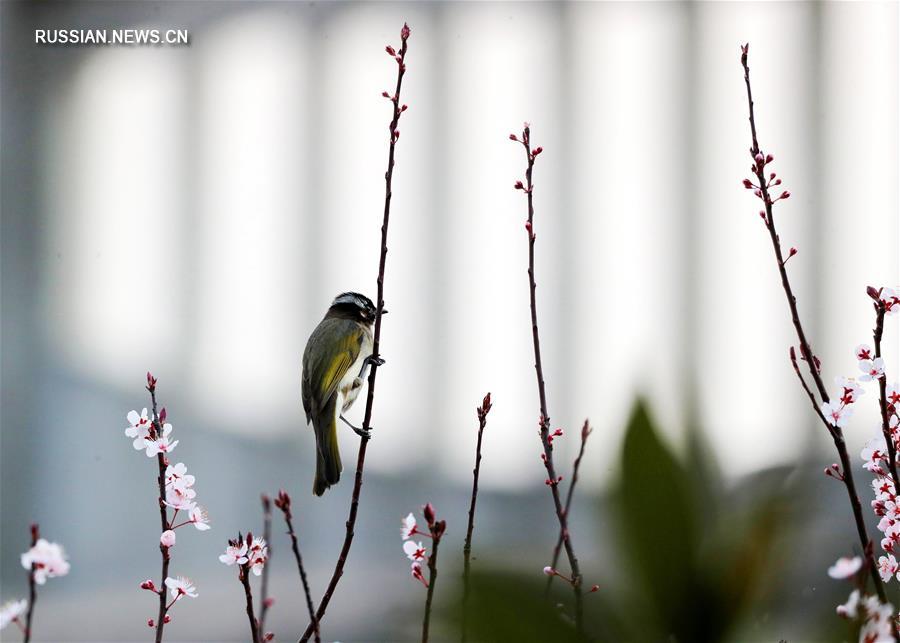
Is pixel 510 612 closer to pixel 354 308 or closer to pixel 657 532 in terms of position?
pixel 657 532

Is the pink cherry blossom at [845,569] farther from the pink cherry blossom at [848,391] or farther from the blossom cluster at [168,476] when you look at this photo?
the blossom cluster at [168,476]

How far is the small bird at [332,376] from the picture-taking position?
1324 mm

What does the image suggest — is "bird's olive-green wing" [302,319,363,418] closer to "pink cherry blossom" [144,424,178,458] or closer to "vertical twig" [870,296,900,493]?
"pink cherry blossom" [144,424,178,458]

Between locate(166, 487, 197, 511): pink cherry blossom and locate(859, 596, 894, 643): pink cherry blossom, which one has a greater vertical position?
locate(166, 487, 197, 511): pink cherry blossom


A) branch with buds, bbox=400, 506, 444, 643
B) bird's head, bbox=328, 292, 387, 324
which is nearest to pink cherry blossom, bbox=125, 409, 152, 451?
branch with buds, bbox=400, 506, 444, 643

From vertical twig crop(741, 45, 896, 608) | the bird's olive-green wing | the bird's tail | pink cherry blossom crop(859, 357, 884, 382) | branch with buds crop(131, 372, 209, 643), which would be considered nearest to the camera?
vertical twig crop(741, 45, 896, 608)

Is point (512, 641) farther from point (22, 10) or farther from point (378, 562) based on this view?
point (22, 10)

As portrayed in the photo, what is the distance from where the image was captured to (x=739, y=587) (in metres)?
0.27

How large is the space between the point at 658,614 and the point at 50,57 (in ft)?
9.22

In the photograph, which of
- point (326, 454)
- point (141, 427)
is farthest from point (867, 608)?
point (326, 454)

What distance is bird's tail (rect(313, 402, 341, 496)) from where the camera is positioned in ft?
4.07

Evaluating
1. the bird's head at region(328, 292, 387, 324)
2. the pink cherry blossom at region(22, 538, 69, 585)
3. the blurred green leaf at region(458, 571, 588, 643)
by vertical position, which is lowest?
the blurred green leaf at region(458, 571, 588, 643)

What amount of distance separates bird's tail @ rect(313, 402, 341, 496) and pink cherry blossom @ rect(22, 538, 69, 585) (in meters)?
0.63

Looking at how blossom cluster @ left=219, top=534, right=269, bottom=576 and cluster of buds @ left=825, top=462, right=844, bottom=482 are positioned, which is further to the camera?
blossom cluster @ left=219, top=534, right=269, bottom=576
